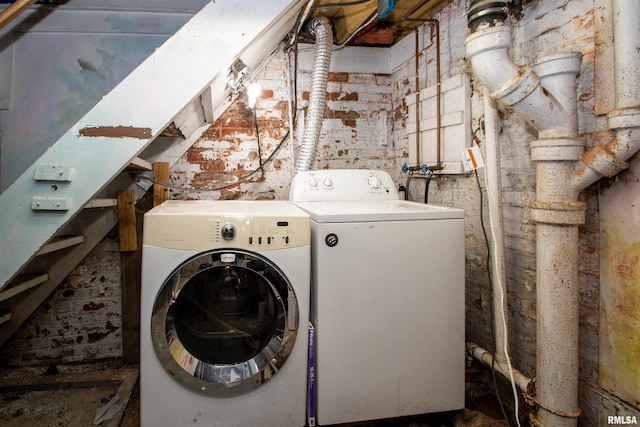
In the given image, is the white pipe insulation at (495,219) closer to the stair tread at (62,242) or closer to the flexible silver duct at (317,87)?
Answer: the flexible silver duct at (317,87)

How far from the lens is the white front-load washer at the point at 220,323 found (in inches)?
54.6

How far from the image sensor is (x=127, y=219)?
2268 millimetres

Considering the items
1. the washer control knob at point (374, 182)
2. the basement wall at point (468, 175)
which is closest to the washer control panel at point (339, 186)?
the washer control knob at point (374, 182)

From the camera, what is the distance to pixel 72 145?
53.1 inches

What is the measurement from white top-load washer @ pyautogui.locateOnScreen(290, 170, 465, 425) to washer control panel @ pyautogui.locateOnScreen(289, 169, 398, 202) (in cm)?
57

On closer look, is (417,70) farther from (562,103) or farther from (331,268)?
(331,268)

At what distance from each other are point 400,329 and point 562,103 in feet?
3.60

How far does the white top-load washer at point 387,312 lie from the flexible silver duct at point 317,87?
0.80 metres

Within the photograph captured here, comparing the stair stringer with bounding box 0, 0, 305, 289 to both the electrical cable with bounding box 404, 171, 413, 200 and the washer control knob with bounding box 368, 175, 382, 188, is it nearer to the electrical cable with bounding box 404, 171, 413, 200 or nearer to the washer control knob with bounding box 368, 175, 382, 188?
the washer control knob with bounding box 368, 175, 382, 188

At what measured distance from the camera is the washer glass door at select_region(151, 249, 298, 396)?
1397mm

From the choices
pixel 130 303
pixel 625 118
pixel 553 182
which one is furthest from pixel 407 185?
pixel 130 303

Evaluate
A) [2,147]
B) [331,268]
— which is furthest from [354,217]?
[2,147]

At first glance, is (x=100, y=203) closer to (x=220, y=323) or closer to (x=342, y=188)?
(x=220, y=323)

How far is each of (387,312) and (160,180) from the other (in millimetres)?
1707
